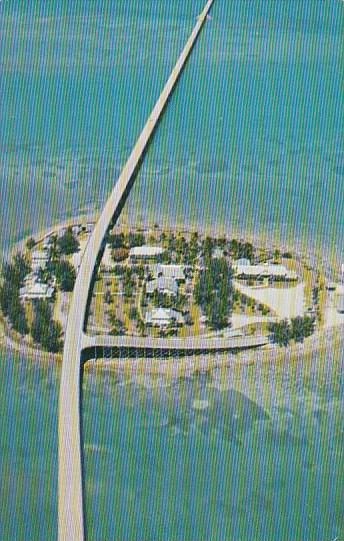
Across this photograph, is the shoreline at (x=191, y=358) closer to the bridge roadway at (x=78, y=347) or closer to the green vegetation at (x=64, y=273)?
the bridge roadway at (x=78, y=347)

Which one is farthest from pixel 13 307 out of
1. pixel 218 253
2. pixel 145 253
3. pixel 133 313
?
pixel 218 253

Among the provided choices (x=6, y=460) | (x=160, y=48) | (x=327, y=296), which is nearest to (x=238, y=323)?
(x=327, y=296)

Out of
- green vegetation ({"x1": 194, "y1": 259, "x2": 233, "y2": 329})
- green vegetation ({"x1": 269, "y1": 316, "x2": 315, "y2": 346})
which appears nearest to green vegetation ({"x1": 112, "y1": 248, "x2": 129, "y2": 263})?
green vegetation ({"x1": 194, "y1": 259, "x2": 233, "y2": 329})

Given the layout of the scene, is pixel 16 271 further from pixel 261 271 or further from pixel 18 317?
pixel 261 271

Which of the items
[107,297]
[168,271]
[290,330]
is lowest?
[290,330]

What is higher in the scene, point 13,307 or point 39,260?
point 39,260

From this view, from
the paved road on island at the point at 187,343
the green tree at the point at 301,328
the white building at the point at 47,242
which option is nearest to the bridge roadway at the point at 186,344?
the paved road on island at the point at 187,343

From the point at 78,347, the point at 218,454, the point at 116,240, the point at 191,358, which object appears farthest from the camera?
the point at 116,240

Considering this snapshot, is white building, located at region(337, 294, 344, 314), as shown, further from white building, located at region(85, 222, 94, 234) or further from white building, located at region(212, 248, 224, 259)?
white building, located at region(85, 222, 94, 234)
